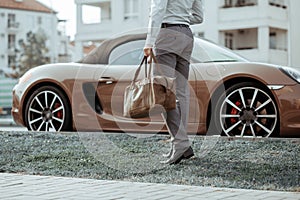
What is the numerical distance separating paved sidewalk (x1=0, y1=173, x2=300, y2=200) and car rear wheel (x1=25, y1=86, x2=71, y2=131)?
366 cm

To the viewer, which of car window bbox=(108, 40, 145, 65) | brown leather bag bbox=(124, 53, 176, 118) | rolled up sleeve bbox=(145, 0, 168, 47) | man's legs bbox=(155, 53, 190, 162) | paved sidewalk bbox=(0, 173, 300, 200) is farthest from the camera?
car window bbox=(108, 40, 145, 65)

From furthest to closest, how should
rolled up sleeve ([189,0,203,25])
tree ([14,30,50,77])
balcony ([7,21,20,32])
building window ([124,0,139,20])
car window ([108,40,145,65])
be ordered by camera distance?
balcony ([7,21,20,32]), tree ([14,30,50,77]), building window ([124,0,139,20]), car window ([108,40,145,65]), rolled up sleeve ([189,0,203,25])

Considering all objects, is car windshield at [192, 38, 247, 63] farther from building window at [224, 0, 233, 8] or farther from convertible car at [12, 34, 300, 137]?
building window at [224, 0, 233, 8]

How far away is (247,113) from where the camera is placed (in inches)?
332

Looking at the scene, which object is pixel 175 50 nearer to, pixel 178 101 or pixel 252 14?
pixel 178 101

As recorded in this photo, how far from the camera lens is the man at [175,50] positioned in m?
6.46

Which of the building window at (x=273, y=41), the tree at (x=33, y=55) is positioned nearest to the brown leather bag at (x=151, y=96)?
the building window at (x=273, y=41)

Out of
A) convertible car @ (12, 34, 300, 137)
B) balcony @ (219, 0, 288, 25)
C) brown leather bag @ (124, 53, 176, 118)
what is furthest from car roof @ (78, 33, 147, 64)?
balcony @ (219, 0, 288, 25)

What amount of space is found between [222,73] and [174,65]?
2162 millimetres

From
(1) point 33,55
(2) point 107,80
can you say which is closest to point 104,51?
(2) point 107,80

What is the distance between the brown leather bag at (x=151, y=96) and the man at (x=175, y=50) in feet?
0.58

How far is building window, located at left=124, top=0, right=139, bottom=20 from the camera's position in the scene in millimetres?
45219

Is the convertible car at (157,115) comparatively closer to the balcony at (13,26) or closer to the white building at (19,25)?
the white building at (19,25)

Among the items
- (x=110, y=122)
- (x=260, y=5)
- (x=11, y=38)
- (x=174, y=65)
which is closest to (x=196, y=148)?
(x=174, y=65)
